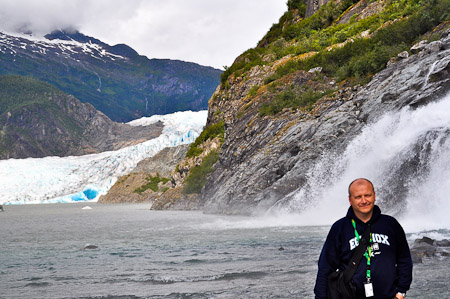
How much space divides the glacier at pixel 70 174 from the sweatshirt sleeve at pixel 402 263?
348 ft

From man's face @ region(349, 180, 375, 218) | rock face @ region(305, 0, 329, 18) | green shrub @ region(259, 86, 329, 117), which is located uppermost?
rock face @ region(305, 0, 329, 18)

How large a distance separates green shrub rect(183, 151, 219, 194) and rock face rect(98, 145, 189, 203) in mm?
33234

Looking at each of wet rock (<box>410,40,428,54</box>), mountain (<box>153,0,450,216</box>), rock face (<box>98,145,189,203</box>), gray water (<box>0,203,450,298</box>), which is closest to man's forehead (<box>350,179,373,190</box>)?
gray water (<box>0,203,450,298</box>)

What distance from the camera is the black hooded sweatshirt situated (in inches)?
159

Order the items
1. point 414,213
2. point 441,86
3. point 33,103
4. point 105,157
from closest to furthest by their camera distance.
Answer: point 414,213, point 441,86, point 105,157, point 33,103

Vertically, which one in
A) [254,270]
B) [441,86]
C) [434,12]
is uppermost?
[434,12]

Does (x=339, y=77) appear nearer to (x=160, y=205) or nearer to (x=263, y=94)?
(x=263, y=94)

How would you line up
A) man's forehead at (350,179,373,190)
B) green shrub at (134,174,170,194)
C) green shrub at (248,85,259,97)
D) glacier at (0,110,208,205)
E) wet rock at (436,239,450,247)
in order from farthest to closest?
glacier at (0,110,208,205) < green shrub at (134,174,170,194) < green shrub at (248,85,259,97) < wet rock at (436,239,450,247) < man's forehead at (350,179,373,190)

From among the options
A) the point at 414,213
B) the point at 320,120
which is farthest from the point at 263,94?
the point at 414,213

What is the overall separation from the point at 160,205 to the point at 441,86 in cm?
3710

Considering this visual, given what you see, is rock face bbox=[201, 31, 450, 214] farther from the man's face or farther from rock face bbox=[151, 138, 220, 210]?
the man's face

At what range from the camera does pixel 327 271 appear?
13.9ft

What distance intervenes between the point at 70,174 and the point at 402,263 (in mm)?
112280

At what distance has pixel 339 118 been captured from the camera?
94.0 feet
